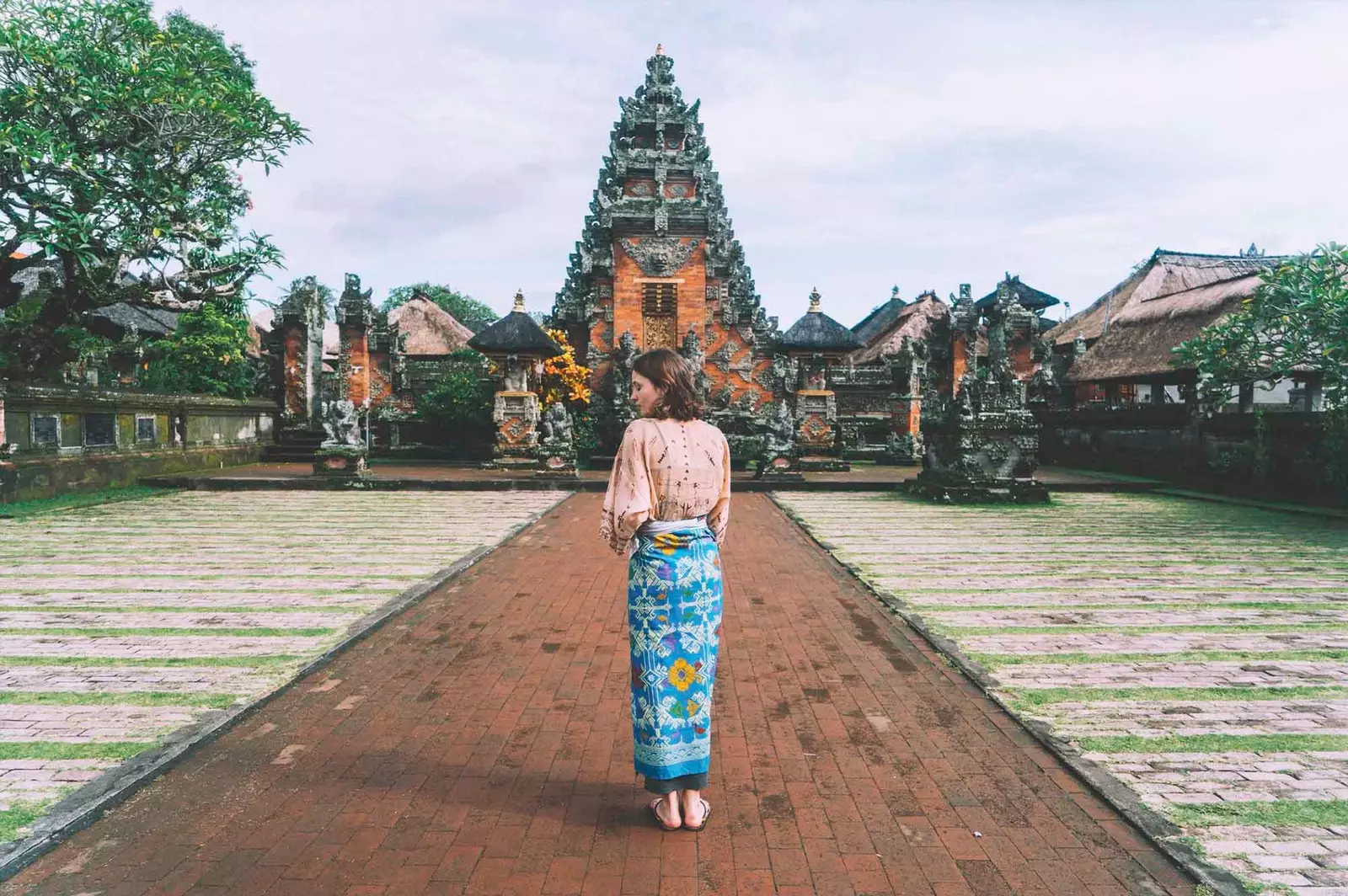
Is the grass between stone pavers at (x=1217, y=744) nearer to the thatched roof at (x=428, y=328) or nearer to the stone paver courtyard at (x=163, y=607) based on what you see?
the stone paver courtyard at (x=163, y=607)

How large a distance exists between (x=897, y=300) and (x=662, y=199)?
26.6 meters

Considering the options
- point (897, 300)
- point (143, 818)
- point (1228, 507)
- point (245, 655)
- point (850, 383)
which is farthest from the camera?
point (897, 300)

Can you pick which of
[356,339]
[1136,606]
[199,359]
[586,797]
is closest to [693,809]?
[586,797]

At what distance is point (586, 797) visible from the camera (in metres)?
3.59

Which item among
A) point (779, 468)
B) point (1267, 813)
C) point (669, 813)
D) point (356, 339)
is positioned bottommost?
point (1267, 813)

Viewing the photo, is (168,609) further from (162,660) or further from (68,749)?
(68,749)

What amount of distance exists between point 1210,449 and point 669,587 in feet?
57.2

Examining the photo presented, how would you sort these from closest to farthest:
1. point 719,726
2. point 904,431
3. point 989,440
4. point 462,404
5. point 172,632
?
point 719,726 < point 172,632 < point 989,440 < point 462,404 < point 904,431

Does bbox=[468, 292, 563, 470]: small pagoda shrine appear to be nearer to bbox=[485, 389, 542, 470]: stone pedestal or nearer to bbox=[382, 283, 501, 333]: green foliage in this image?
bbox=[485, 389, 542, 470]: stone pedestal

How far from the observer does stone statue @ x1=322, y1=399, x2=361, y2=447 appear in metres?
17.2

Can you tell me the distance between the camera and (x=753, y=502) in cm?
1516

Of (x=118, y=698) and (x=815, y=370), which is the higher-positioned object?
(x=815, y=370)

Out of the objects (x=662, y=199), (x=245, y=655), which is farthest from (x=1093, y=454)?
(x=245, y=655)

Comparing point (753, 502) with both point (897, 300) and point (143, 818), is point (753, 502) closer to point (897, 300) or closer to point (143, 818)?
point (143, 818)
